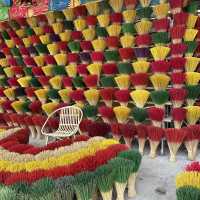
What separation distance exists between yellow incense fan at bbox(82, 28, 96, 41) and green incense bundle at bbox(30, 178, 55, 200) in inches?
108

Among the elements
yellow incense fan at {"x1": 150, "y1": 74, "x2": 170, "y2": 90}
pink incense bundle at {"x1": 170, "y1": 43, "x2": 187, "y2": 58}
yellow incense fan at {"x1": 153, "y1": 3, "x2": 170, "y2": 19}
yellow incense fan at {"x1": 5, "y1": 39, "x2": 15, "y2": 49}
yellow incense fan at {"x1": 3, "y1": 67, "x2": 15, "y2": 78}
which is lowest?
yellow incense fan at {"x1": 3, "y1": 67, "x2": 15, "y2": 78}

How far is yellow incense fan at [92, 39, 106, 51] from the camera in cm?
495

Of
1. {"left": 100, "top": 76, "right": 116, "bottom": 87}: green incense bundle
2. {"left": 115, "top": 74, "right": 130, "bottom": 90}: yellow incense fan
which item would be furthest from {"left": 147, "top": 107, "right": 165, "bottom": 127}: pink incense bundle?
{"left": 100, "top": 76, "right": 116, "bottom": 87}: green incense bundle

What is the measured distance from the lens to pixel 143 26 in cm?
450

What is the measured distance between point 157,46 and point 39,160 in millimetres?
1944

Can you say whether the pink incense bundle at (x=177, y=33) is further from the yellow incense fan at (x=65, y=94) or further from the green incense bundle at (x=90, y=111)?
the yellow incense fan at (x=65, y=94)

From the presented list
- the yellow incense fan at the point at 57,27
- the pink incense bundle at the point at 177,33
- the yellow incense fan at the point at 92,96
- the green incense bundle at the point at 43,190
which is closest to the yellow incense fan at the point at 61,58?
the yellow incense fan at the point at 57,27

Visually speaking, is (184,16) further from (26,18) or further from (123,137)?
(26,18)

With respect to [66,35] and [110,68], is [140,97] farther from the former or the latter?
[66,35]

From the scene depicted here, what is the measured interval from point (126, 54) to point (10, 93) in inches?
96.4

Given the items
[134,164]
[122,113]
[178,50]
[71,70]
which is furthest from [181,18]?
[134,164]

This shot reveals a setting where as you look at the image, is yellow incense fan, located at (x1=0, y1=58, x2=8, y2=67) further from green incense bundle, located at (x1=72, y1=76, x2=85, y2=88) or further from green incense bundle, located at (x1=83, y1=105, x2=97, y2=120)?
green incense bundle, located at (x1=83, y1=105, x2=97, y2=120)

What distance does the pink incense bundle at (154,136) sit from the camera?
169 inches

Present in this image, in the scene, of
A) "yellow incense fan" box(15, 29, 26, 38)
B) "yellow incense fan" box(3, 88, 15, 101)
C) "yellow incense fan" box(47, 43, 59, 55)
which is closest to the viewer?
"yellow incense fan" box(47, 43, 59, 55)
